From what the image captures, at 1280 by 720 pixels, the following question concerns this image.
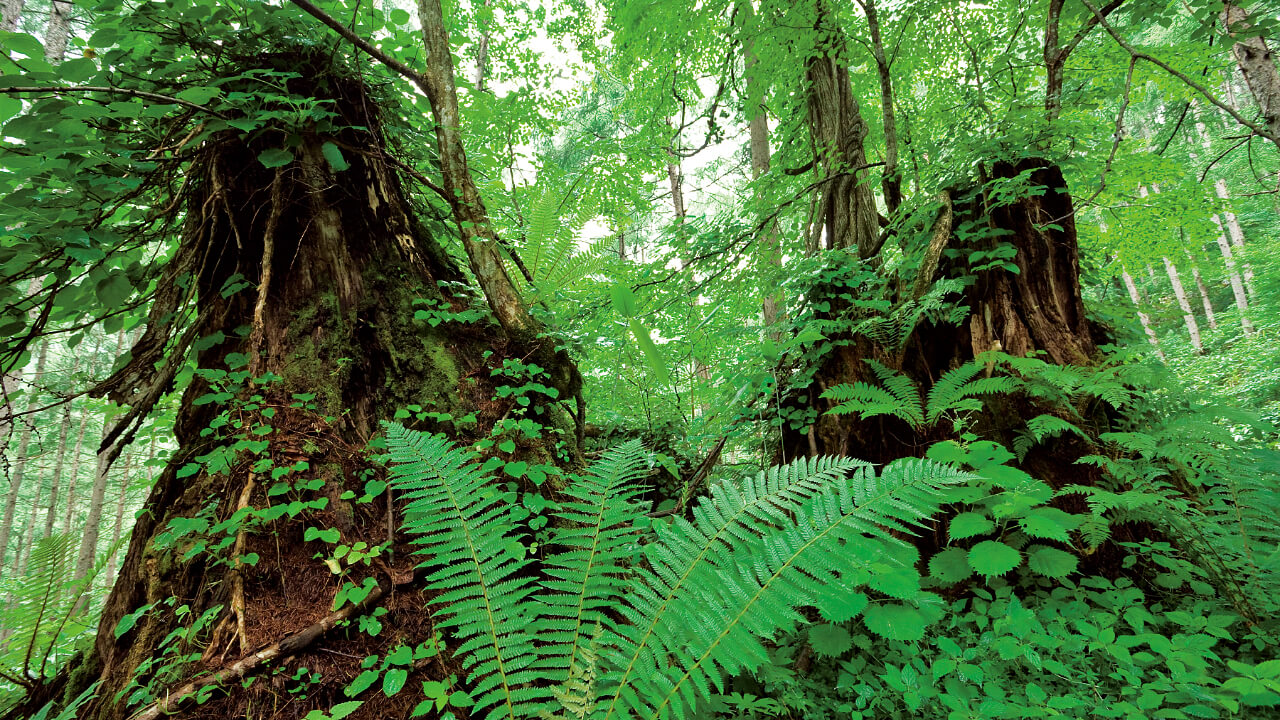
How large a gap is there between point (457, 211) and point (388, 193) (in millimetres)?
516

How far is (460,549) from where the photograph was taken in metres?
1.19

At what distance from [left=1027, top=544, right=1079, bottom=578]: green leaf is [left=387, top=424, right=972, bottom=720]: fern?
28.2 inches

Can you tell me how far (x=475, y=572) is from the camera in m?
1.14

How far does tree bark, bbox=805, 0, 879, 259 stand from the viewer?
316 cm

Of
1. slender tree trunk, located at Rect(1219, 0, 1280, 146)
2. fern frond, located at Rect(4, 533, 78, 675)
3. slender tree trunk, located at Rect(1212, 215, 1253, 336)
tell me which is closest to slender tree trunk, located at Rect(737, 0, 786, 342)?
slender tree trunk, located at Rect(1219, 0, 1280, 146)

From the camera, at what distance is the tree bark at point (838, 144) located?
3162mm

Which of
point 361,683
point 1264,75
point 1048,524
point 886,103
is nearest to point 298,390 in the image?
point 361,683

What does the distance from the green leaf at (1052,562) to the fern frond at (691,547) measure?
0.98 m

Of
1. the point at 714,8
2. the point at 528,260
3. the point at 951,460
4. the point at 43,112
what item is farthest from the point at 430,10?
the point at 951,460

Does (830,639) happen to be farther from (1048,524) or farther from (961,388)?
(961,388)

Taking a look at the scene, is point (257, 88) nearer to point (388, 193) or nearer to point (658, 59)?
point (388, 193)

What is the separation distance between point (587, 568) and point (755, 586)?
1.40 ft

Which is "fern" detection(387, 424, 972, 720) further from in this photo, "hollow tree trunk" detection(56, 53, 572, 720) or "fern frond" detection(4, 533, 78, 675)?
"fern frond" detection(4, 533, 78, 675)

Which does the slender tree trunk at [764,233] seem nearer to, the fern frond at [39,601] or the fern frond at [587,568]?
the fern frond at [587,568]
